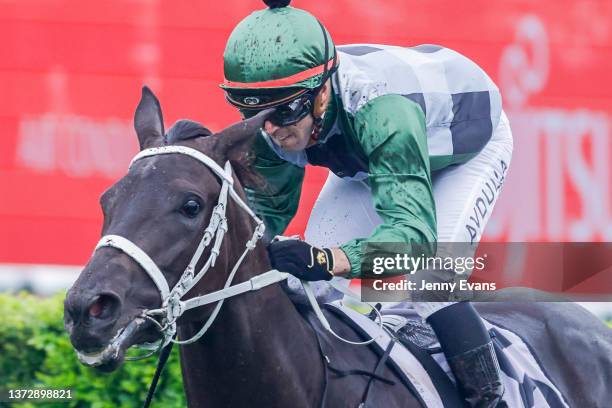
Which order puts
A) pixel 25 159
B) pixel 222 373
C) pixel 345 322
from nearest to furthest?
pixel 222 373 < pixel 345 322 < pixel 25 159

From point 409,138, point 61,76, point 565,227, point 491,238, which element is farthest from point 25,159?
point 409,138

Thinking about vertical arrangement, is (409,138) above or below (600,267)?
above

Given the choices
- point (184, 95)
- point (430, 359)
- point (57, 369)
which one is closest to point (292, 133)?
point (430, 359)

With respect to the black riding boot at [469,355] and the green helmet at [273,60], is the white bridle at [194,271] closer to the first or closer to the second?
the green helmet at [273,60]

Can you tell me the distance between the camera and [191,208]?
291cm

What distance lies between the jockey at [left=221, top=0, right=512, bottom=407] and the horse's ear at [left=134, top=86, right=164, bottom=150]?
233 millimetres

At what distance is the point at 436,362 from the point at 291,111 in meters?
0.94

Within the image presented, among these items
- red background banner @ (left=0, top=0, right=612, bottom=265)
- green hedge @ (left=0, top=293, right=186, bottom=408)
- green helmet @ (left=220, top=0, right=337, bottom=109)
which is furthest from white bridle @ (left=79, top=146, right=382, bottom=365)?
red background banner @ (left=0, top=0, right=612, bottom=265)

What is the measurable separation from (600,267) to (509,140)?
2510 mm

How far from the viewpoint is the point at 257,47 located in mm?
3297

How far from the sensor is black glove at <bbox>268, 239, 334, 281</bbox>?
314 cm

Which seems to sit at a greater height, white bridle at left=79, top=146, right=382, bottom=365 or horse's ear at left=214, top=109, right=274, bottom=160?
horse's ear at left=214, top=109, right=274, bottom=160

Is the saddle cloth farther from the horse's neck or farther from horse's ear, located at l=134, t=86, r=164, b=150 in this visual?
horse's ear, located at l=134, t=86, r=164, b=150

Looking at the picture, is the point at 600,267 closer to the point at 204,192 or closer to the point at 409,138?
the point at 409,138
